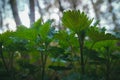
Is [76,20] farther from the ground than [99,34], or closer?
farther from the ground

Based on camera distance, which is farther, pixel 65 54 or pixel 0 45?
pixel 65 54

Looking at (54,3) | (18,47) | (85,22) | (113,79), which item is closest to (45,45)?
(18,47)

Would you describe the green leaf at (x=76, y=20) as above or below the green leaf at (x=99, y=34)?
above

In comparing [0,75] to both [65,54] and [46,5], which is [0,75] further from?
[46,5]

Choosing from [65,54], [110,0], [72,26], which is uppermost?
[110,0]

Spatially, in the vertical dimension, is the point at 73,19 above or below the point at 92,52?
above

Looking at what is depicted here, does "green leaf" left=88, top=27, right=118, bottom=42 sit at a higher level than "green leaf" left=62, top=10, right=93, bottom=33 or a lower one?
lower

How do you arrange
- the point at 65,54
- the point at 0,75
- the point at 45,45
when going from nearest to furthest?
the point at 45,45, the point at 65,54, the point at 0,75

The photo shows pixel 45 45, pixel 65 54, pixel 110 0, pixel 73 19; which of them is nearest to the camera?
pixel 73 19

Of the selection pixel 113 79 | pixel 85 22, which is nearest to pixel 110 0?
pixel 113 79

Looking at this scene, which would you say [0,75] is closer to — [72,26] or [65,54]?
[65,54]
